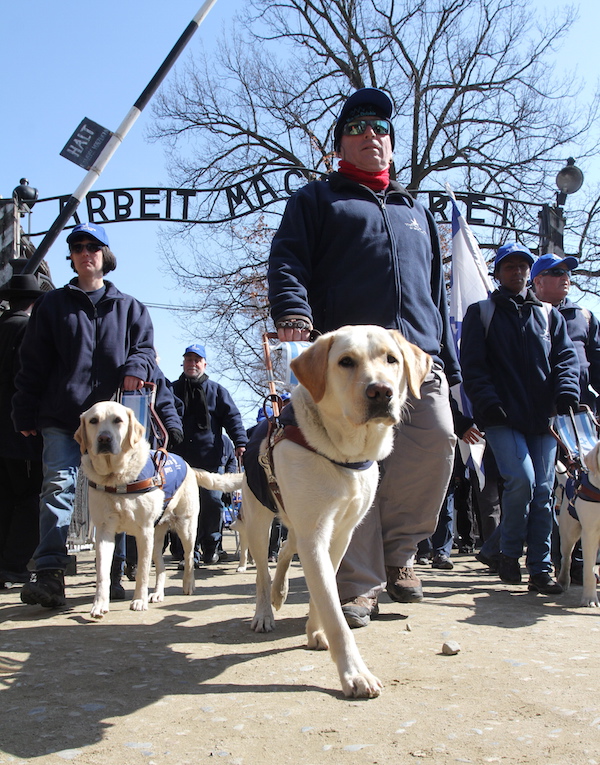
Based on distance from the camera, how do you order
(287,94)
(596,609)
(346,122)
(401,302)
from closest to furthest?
(401,302)
(346,122)
(596,609)
(287,94)

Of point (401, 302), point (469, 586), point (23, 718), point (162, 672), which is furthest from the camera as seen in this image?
point (469, 586)

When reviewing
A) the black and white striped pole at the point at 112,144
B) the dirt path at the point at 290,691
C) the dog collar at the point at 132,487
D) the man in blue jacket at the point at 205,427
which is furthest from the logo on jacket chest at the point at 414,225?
the black and white striped pole at the point at 112,144

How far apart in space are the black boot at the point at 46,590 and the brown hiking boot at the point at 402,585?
198 cm

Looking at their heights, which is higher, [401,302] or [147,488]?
[401,302]

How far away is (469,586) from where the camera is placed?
550cm

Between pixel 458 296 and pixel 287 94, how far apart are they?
13414mm

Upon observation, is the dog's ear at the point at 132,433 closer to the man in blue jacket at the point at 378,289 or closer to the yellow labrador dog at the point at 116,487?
the yellow labrador dog at the point at 116,487

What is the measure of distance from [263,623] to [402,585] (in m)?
0.82

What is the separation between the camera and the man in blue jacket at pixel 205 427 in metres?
7.96

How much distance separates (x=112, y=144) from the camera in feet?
28.4

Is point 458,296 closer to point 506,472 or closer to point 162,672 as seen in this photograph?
point 506,472

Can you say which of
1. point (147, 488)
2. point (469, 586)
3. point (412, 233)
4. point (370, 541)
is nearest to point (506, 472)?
point (469, 586)

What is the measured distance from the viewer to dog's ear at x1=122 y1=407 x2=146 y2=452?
4.52 meters

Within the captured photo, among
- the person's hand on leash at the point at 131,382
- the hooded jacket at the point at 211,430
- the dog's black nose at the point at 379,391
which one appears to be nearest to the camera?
the dog's black nose at the point at 379,391
